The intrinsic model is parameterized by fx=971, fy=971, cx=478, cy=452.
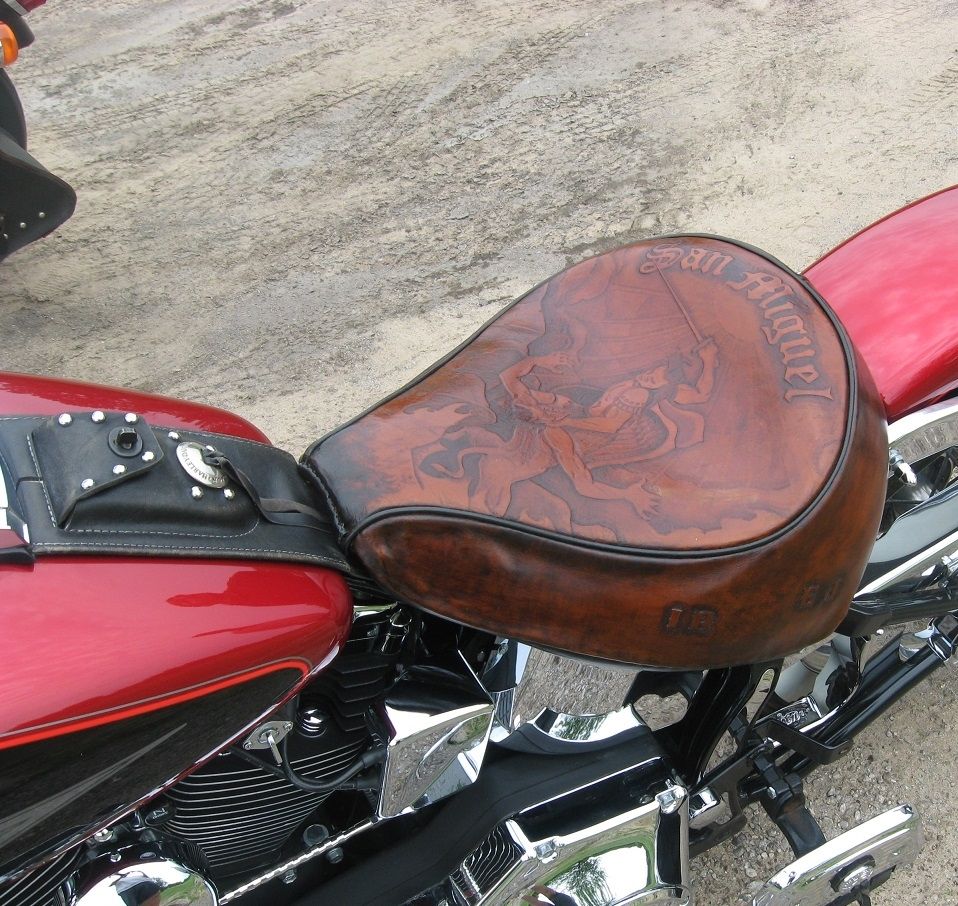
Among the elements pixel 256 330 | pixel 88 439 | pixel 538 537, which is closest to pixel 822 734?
pixel 538 537

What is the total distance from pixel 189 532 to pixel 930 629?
1381 millimetres

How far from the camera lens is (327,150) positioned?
Result: 3309 mm

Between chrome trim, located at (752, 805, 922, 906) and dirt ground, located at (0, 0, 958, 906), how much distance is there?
711 mm

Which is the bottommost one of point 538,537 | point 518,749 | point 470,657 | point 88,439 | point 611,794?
point 611,794

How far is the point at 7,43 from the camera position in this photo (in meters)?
2.39

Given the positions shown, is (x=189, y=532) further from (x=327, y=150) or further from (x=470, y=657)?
(x=327, y=150)

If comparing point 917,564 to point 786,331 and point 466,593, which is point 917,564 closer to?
point 786,331

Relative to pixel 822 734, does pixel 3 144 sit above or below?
above

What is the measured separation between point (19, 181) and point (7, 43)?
0.34 meters

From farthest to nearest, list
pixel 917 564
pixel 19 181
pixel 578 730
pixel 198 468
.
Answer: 1. pixel 19 181
2. pixel 917 564
3. pixel 578 730
4. pixel 198 468

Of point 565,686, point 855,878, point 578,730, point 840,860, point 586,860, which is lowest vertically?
point 855,878

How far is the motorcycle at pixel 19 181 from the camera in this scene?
8.16ft

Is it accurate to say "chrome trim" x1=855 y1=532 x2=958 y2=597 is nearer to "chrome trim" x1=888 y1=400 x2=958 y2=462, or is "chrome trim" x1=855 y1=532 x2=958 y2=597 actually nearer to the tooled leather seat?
"chrome trim" x1=888 y1=400 x2=958 y2=462

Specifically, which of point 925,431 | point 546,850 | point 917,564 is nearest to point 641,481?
point 546,850
